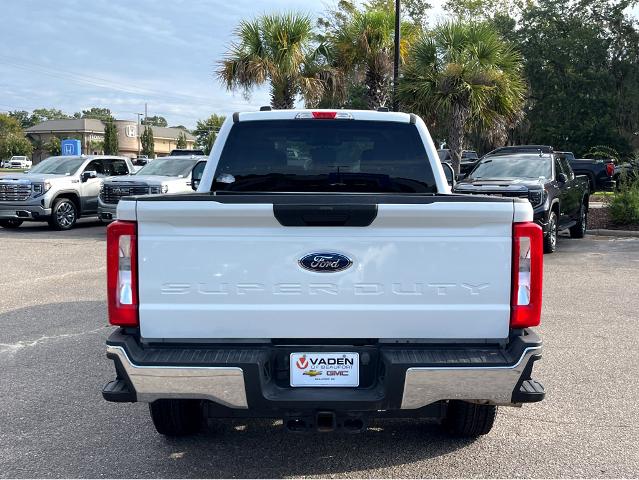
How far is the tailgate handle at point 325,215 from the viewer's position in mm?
3057

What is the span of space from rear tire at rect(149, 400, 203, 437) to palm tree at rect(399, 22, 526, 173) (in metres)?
14.3

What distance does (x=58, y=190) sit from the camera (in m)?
Answer: 15.6

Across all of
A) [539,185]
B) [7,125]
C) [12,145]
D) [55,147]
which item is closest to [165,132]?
[55,147]

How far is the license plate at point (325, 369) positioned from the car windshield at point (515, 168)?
31.9 feet

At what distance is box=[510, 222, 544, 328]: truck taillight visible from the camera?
10.2 ft

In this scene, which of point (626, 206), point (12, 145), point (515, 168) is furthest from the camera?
point (12, 145)

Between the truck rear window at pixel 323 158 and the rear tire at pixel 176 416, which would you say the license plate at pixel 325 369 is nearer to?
the rear tire at pixel 176 416

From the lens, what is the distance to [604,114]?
35781mm

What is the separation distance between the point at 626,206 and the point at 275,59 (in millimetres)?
10635

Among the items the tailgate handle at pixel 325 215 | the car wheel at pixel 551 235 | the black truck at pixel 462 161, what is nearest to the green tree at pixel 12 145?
the black truck at pixel 462 161

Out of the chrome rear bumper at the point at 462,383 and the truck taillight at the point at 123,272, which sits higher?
the truck taillight at the point at 123,272

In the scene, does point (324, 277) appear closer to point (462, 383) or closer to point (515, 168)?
point (462, 383)

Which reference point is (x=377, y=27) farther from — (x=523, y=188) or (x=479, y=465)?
(x=479, y=465)

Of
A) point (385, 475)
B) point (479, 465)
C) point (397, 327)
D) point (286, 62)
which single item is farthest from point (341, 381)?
point (286, 62)
